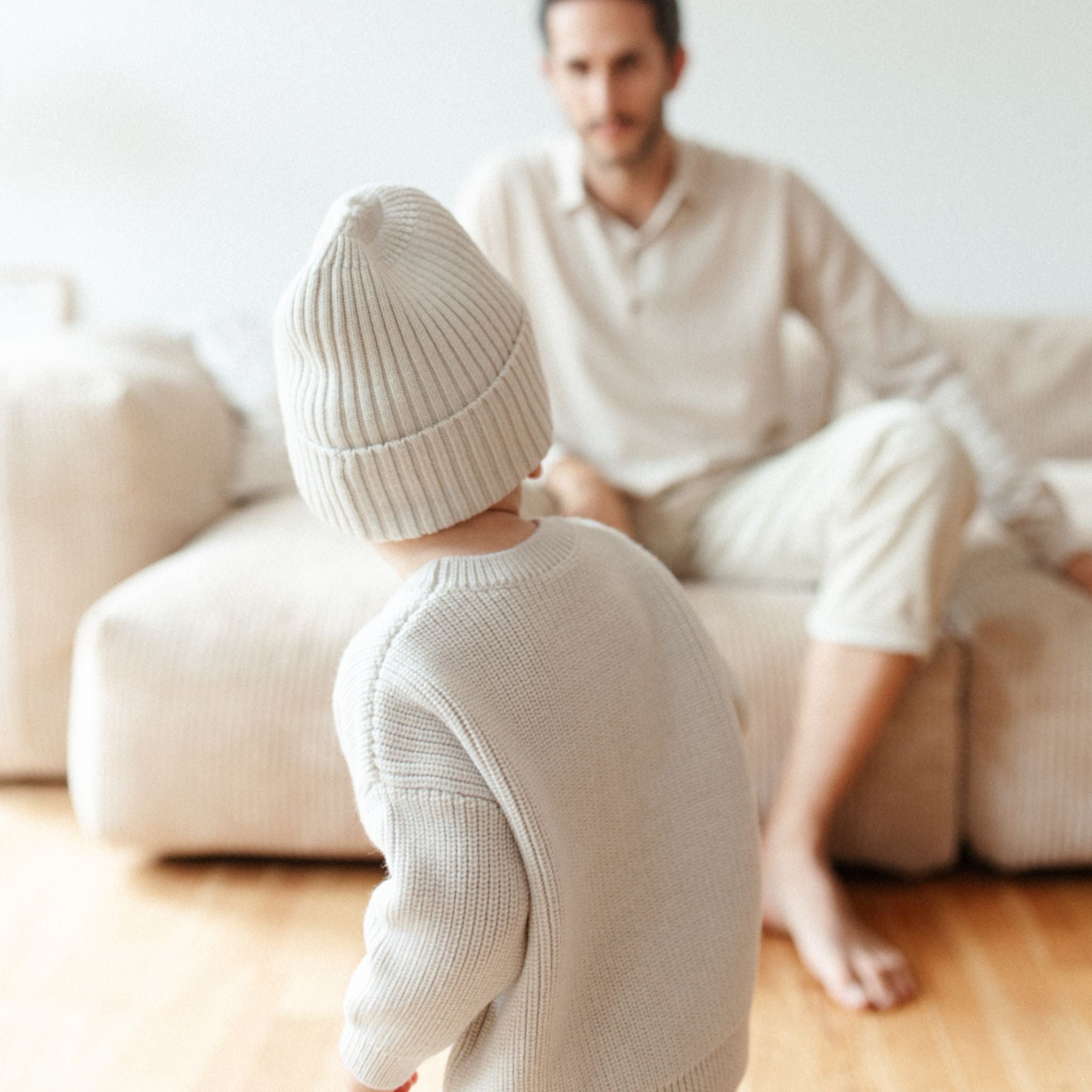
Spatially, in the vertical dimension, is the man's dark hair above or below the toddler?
above

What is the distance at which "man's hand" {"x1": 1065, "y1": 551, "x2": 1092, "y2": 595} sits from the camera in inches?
60.9

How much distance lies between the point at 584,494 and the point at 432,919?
0.84 meters

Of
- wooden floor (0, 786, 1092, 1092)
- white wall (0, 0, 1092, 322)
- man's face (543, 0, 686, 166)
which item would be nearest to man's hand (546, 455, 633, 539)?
man's face (543, 0, 686, 166)

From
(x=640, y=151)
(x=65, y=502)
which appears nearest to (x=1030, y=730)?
(x=640, y=151)

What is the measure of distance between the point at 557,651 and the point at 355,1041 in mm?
258

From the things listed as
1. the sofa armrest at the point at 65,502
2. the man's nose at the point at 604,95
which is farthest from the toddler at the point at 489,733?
the sofa armrest at the point at 65,502

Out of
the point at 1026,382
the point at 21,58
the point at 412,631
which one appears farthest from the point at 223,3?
the point at 412,631

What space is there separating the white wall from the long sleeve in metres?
2.00

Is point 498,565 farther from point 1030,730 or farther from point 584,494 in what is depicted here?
point 1030,730

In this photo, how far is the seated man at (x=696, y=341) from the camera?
4.95ft

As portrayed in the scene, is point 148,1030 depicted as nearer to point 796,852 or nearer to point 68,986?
point 68,986

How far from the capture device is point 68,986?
1334mm

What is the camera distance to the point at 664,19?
1571 millimetres

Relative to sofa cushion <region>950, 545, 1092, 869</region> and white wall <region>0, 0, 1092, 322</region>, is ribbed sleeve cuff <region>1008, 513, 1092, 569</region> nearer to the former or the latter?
sofa cushion <region>950, 545, 1092, 869</region>
